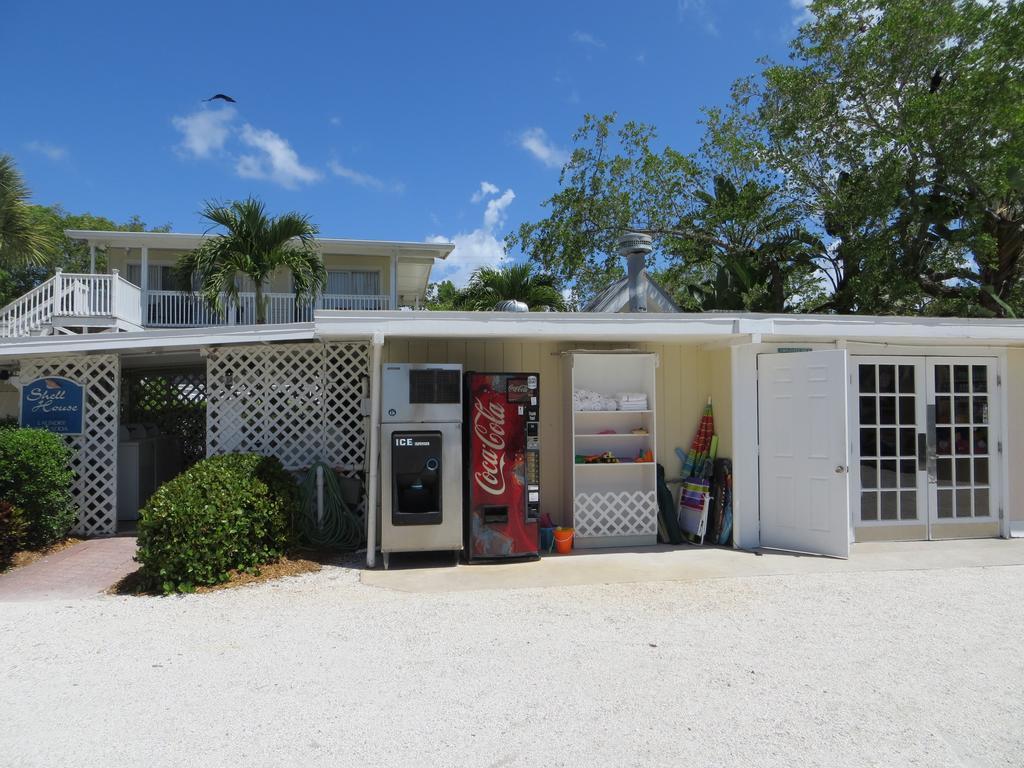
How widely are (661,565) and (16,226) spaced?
40.8ft

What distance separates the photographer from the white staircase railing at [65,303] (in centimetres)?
1286

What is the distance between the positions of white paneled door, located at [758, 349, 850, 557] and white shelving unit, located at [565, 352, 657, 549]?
49.8 inches

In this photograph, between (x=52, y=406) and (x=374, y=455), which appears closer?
(x=374, y=455)

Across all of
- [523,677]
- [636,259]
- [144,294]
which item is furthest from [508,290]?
[523,677]

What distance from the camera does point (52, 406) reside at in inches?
298

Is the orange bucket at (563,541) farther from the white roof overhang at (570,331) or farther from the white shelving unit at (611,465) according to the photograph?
the white roof overhang at (570,331)

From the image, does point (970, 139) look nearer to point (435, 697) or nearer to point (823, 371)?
point (823, 371)

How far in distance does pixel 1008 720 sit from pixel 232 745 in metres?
3.91

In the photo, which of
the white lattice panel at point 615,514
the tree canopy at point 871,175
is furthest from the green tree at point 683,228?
the white lattice panel at point 615,514

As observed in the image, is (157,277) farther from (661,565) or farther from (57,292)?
(661,565)

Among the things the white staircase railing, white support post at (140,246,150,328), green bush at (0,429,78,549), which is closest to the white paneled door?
green bush at (0,429,78,549)

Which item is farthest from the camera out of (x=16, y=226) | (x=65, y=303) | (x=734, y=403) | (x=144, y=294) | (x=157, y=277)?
(x=157, y=277)

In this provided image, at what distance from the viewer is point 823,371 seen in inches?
268

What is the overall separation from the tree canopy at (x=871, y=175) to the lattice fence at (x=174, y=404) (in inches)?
428
